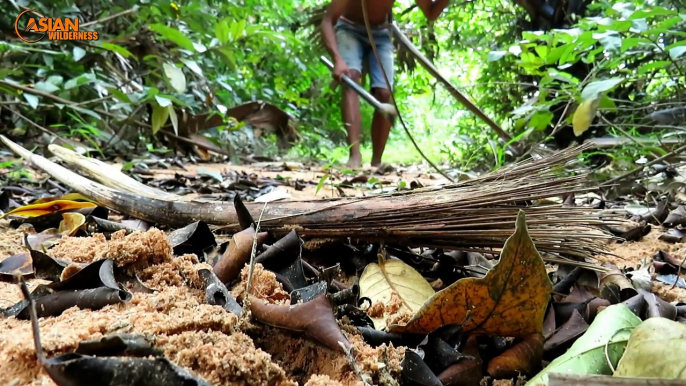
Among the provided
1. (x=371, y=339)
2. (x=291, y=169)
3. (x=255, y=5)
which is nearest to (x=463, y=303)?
(x=371, y=339)

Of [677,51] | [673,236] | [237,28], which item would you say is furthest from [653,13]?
[237,28]

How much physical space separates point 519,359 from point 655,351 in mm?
175

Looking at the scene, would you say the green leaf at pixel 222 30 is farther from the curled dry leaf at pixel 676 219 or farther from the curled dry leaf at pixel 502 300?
the curled dry leaf at pixel 502 300

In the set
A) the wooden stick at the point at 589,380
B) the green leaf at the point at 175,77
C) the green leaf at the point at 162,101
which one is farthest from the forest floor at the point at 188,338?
the green leaf at the point at 175,77

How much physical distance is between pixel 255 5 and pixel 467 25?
2356 millimetres

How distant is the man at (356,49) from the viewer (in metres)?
4.64

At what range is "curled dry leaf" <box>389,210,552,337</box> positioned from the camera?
71 centimetres

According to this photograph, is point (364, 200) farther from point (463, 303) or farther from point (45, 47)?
point (45, 47)

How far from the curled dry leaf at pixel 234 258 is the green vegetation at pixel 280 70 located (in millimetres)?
1333

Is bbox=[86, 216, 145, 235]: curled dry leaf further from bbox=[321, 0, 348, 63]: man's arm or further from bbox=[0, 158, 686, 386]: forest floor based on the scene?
bbox=[321, 0, 348, 63]: man's arm

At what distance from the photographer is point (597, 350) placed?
681mm

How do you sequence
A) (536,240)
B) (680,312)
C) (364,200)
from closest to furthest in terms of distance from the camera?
1. (680,312)
2. (536,240)
3. (364,200)

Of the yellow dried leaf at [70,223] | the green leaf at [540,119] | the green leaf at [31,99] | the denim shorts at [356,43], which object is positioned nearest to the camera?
the yellow dried leaf at [70,223]

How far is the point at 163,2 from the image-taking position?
316 cm
